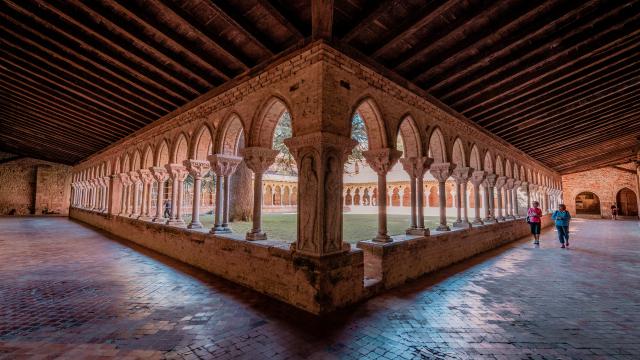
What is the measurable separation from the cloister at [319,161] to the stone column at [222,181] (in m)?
0.04

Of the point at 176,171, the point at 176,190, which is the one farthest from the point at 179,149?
the point at 176,190

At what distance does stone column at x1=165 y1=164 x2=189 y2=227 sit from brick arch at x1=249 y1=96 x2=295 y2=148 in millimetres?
3451

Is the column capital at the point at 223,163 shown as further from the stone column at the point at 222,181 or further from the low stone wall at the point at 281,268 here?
the low stone wall at the point at 281,268

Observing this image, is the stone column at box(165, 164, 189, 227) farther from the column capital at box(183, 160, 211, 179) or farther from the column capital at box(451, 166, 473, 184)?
the column capital at box(451, 166, 473, 184)

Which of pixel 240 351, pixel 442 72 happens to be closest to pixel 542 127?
pixel 442 72

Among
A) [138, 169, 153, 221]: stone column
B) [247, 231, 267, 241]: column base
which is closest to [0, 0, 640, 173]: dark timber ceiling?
[138, 169, 153, 221]: stone column

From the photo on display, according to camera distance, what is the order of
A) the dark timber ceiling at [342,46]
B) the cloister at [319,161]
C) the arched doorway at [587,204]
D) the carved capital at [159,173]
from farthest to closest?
the arched doorway at [587,204] < the carved capital at [159,173] < the dark timber ceiling at [342,46] < the cloister at [319,161]

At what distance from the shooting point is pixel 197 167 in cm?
631

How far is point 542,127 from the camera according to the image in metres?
8.54

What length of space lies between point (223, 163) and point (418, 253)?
12.8 feet

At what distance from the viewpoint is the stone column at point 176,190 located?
678 cm

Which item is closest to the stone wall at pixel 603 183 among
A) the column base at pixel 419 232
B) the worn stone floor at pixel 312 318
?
the worn stone floor at pixel 312 318

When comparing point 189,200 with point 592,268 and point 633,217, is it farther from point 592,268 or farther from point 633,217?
point 633,217

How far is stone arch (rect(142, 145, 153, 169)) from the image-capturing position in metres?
8.32
